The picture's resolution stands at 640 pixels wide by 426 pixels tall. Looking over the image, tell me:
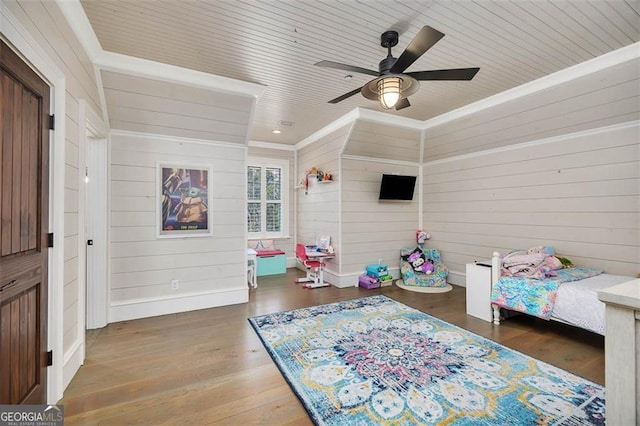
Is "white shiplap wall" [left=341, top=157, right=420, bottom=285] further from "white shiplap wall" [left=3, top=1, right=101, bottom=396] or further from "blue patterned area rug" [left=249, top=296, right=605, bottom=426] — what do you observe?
"white shiplap wall" [left=3, top=1, right=101, bottom=396]

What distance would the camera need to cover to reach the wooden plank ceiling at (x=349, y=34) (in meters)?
2.08

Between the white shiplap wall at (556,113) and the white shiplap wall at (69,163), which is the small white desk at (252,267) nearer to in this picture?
the white shiplap wall at (69,163)

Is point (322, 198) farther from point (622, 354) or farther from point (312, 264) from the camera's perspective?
point (622, 354)

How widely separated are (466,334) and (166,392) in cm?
279

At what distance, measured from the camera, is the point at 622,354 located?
93 cm

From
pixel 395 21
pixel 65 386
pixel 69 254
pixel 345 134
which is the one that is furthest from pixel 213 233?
pixel 395 21

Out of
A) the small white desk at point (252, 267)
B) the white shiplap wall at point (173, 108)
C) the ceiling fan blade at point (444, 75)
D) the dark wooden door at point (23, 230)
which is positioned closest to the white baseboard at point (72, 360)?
the dark wooden door at point (23, 230)

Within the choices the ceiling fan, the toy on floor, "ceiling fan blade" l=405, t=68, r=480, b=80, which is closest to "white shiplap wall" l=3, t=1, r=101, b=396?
the ceiling fan

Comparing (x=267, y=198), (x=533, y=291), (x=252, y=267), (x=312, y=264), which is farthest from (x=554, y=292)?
(x=267, y=198)

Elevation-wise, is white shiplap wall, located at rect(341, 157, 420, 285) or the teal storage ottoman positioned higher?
white shiplap wall, located at rect(341, 157, 420, 285)

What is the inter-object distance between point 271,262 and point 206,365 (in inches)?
132

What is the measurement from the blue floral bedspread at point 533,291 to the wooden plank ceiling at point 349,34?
88.5 inches

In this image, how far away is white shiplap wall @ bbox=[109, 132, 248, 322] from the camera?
3.33 meters

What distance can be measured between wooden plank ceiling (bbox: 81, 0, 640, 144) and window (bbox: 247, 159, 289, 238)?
303cm
